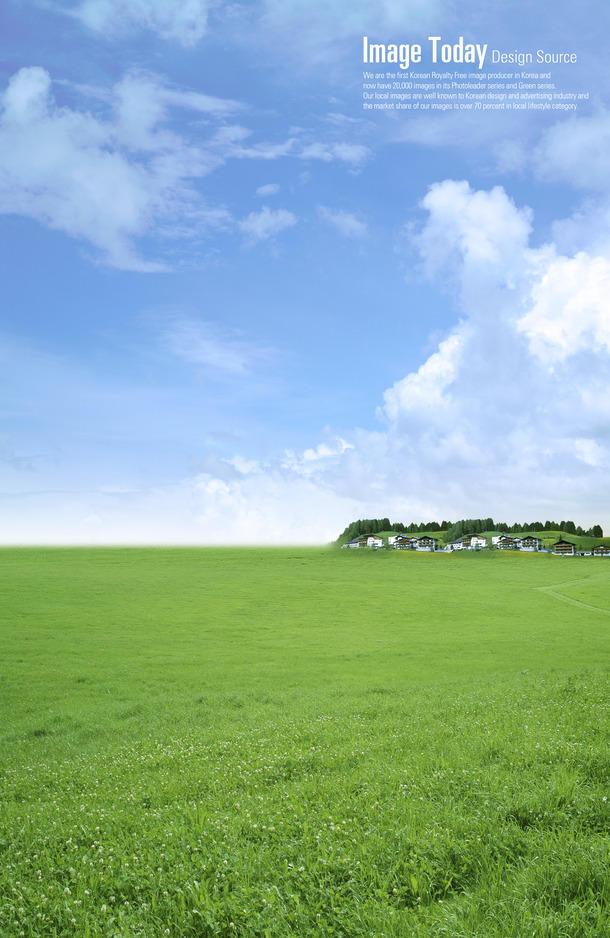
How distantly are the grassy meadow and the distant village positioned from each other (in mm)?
91340

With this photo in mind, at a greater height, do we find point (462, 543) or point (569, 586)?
point (462, 543)

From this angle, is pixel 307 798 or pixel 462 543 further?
pixel 462 543

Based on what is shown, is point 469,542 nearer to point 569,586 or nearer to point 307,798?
point 569,586

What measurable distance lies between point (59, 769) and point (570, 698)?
46.5 feet

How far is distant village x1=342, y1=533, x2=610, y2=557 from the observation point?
12231 cm

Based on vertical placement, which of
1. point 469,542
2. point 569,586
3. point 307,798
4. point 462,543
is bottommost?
point 569,586

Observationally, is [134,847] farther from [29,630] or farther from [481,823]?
[29,630]

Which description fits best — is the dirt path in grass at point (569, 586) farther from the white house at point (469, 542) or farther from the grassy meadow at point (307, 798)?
the grassy meadow at point (307, 798)

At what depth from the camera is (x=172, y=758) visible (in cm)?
1284

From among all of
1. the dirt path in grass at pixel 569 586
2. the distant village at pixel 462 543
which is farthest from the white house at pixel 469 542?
the dirt path in grass at pixel 569 586

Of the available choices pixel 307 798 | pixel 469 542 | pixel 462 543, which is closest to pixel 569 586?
pixel 469 542

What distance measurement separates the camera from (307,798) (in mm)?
9555

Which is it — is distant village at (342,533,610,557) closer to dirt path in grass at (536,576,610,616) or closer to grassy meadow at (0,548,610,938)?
dirt path in grass at (536,576,610,616)

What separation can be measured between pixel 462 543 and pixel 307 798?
403 feet
